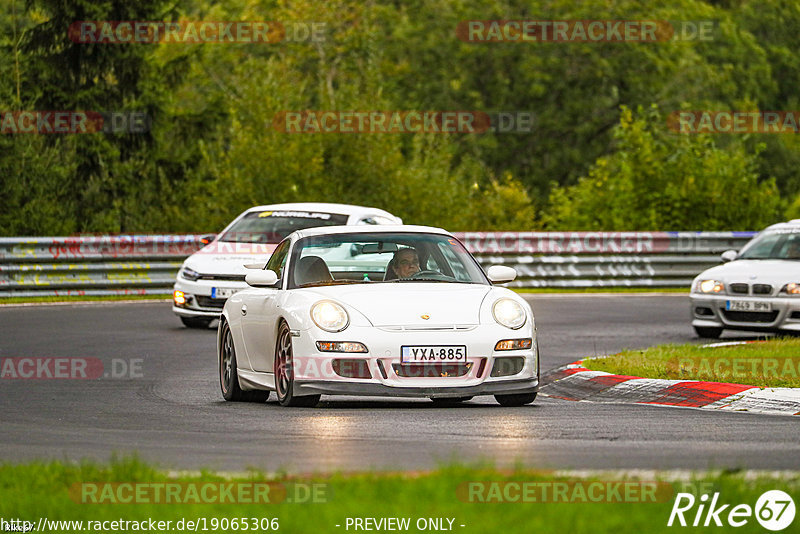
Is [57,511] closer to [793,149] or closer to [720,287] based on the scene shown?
[720,287]

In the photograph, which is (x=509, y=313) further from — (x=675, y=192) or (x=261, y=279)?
(x=675, y=192)

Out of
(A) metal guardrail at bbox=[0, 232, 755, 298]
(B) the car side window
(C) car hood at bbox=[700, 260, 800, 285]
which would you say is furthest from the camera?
(A) metal guardrail at bbox=[0, 232, 755, 298]

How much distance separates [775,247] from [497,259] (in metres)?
10.8

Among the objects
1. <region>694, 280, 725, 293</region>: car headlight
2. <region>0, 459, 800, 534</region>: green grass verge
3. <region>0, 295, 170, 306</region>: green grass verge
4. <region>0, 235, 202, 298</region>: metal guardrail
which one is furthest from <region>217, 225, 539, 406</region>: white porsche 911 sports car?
<region>0, 235, 202, 298</region>: metal guardrail

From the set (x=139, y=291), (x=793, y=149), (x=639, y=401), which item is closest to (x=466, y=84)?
(x=793, y=149)

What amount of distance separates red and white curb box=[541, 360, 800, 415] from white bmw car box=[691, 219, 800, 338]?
5232 millimetres

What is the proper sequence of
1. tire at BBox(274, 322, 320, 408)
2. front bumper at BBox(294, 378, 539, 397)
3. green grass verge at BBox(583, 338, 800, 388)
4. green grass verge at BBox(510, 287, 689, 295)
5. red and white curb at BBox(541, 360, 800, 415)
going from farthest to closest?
green grass verge at BBox(510, 287, 689, 295) < green grass verge at BBox(583, 338, 800, 388) < red and white curb at BBox(541, 360, 800, 415) < tire at BBox(274, 322, 320, 408) < front bumper at BBox(294, 378, 539, 397)

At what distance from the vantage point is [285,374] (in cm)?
1216

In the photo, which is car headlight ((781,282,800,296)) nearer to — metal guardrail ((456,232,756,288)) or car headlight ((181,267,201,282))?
car headlight ((181,267,201,282))

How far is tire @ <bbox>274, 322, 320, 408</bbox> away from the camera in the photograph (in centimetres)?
1198

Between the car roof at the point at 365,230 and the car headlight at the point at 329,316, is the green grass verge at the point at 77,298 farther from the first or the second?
the car headlight at the point at 329,316

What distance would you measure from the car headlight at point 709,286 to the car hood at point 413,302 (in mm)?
8238

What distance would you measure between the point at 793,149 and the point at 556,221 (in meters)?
43.4

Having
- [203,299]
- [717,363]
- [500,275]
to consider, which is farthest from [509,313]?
[203,299]
